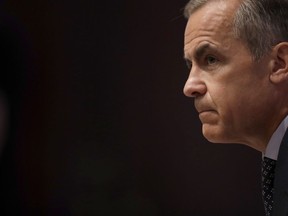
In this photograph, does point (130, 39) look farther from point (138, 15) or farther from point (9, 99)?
point (9, 99)

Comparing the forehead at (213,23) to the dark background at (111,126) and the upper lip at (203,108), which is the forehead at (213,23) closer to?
the upper lip at (203,108)

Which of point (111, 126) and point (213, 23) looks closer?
point (213, 23)

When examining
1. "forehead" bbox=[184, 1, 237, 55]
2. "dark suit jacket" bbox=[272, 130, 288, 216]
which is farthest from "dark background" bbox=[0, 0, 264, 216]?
"dark suit jacket" bbox=[272, 130, 288, 216]

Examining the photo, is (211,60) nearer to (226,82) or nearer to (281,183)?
(226,82)

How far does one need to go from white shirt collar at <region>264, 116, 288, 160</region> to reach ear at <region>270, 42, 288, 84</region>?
73mm

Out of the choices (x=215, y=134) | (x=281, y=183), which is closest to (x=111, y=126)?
(x=215, y=134)

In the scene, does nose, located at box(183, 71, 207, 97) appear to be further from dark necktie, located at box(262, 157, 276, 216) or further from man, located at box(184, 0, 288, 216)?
dark necktie, located at box(262, 157, 276, 216)

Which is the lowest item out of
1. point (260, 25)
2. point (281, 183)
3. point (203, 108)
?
point (281, 183)

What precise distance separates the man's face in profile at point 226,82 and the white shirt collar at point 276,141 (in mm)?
25

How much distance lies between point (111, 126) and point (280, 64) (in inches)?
41.6

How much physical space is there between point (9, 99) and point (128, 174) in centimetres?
51

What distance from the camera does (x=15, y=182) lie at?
185cm

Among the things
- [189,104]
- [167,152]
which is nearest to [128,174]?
[167,152]

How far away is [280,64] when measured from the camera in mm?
925
